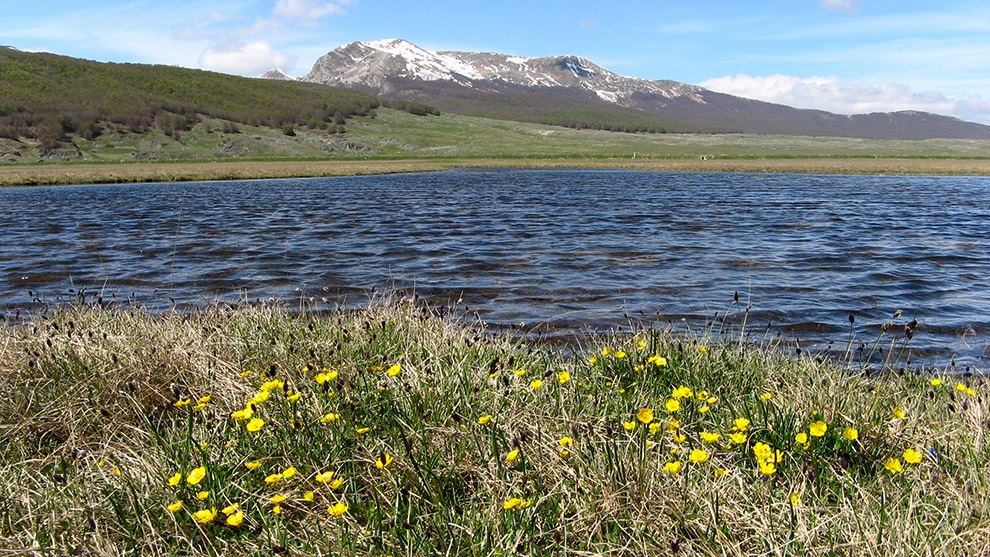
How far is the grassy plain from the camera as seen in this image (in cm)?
6225

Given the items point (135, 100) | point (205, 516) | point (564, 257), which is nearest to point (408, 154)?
point (135, 100)

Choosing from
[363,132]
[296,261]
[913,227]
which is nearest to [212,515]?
[296,261]

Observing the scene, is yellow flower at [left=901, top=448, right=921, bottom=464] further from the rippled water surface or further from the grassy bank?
the rippled water surface

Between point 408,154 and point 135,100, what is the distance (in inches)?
2007

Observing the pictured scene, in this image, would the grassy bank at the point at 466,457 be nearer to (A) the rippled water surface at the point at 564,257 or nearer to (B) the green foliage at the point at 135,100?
(A) the rippled water surface at the point at 564,257

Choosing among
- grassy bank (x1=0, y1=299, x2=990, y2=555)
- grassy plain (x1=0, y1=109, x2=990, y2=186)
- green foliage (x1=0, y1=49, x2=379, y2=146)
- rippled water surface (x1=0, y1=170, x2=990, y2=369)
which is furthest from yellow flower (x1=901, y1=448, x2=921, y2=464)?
green foliage (x1=0, y1=49, x2=379, y2=146)

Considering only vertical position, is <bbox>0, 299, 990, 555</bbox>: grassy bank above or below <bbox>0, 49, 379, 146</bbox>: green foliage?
below

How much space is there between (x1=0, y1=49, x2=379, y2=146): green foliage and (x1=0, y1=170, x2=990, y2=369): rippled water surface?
78.1m

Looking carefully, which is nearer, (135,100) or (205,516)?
(205,516)

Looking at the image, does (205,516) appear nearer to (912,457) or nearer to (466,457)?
(466,457)

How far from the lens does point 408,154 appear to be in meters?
104

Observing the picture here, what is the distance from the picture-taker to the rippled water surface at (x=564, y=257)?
10.9m

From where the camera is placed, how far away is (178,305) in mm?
11242

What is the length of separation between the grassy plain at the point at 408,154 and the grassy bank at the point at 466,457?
54.3m
